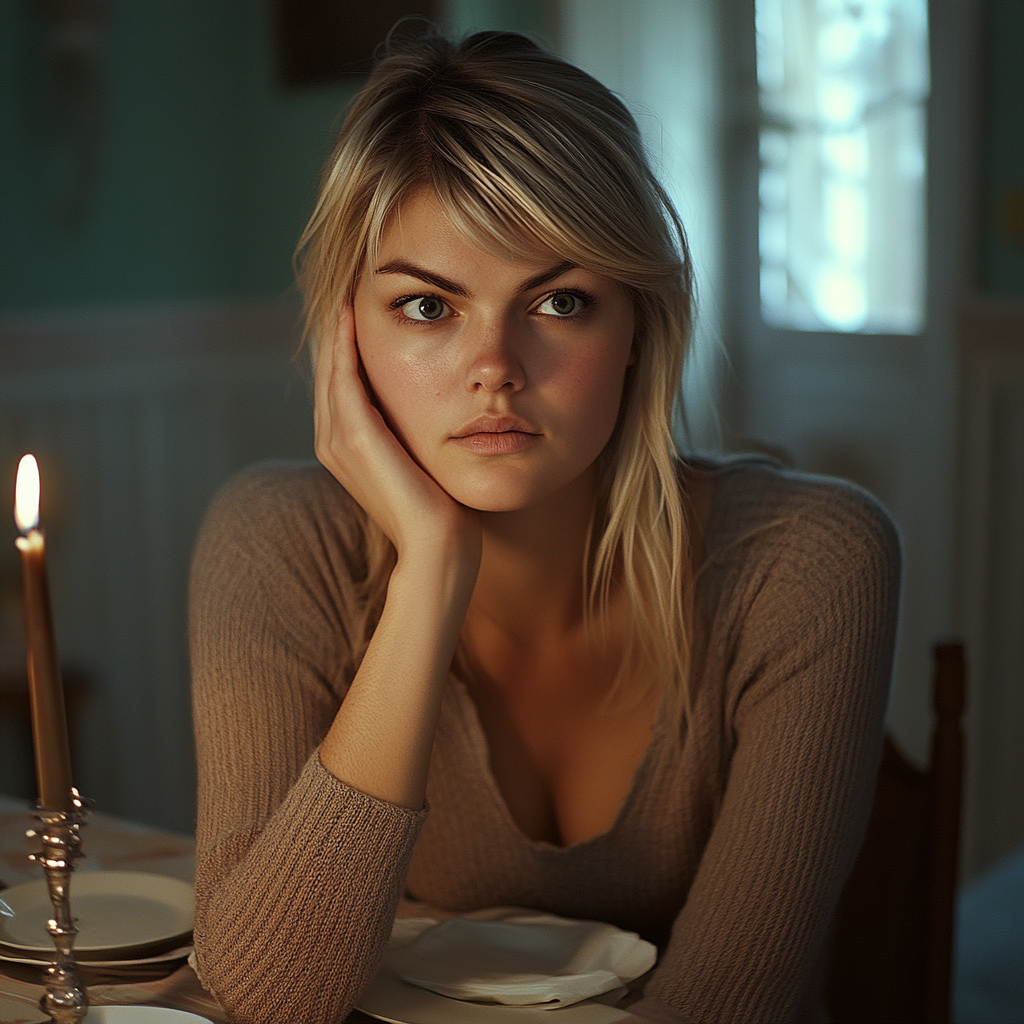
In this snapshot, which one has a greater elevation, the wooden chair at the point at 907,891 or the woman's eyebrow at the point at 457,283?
the woman's eyebrow at the point at 457,283

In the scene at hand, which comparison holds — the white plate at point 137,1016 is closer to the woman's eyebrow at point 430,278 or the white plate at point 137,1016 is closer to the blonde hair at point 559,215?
the blonde hair at point 559,215

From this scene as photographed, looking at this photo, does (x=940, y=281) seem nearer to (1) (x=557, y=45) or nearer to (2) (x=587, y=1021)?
(1) (x=557, y=45)

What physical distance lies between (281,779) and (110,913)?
17 cm

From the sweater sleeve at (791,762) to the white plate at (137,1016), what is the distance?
373 millimetres

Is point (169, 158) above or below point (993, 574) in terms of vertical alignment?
above

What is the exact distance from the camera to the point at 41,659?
62cm

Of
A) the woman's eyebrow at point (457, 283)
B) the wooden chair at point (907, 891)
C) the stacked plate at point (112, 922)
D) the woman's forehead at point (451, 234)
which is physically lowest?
the wooden chair at point (907, 891)

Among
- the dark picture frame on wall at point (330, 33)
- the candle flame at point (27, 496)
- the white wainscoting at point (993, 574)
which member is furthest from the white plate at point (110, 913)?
the dark picture frame on wall at point (330, 33)

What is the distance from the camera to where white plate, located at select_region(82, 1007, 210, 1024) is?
0.76 meters

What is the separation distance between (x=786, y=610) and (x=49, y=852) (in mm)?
722

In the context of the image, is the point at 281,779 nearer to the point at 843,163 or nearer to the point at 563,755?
the point at 563,755

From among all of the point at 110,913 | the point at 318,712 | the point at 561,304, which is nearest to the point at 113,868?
the point at 110,913

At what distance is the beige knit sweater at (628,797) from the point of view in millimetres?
938

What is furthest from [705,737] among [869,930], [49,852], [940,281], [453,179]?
[940,281]
